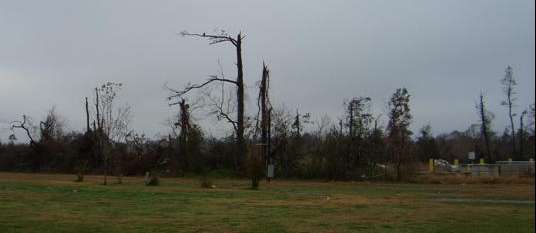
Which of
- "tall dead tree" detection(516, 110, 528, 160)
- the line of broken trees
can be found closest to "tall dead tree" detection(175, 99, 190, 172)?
the line of broken trees

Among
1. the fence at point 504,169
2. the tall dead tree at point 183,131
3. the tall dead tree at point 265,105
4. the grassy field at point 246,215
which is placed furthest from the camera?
the tall dead tree at point 183,131

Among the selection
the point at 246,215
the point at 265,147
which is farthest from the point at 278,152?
the point at 246,215

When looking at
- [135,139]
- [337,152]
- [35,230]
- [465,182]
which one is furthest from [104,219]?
[135,139]

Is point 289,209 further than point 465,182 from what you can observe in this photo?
No

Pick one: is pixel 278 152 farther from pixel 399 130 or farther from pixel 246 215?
pixel 246 215

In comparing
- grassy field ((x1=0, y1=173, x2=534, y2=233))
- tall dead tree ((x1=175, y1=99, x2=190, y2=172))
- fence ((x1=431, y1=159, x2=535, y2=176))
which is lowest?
grassy field ((x1=0, y1=173, x2=534, y2=233))

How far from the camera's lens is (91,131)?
66.8 m

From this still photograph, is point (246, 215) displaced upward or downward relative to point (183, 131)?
downward

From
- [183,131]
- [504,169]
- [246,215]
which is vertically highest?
[183,131]

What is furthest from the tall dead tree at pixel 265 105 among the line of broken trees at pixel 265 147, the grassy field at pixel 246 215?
the grassy field at pixel 246 215

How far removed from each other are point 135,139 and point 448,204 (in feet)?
148

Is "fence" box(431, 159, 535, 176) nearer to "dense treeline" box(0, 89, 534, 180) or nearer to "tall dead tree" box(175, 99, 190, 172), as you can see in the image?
"dense treeline" box(0, 89, 534, 180)

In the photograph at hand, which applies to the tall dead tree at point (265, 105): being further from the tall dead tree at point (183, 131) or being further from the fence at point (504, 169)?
the fence at point (504, 169)

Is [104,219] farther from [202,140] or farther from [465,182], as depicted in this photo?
[202,140]
